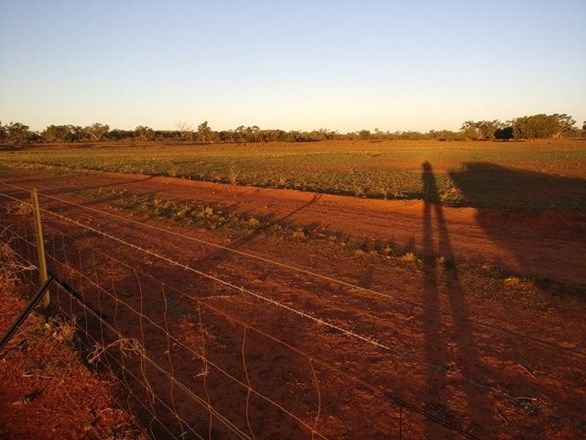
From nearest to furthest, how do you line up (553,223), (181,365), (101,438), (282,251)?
(101,438)
(181,365)
(282,251)
(553,223)

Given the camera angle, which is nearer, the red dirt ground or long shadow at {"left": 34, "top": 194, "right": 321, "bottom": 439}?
the red dirt ground

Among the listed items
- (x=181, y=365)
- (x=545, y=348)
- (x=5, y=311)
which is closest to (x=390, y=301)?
(x=545, y=348)

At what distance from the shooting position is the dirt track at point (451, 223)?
32.3 ft

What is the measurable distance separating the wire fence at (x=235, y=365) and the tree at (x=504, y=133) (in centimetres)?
9996

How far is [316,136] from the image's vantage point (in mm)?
105312

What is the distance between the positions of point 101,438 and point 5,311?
11.1 ft

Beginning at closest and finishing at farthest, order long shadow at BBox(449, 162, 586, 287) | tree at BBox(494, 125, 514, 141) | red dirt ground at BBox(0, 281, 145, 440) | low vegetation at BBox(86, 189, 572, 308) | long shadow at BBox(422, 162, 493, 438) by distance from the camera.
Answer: red dirt ground at BBox(0, 281, 145, 440) < long shadow at BBox(422, 162, 493, 438) < low vegetation at BBox(86, 189, 572, 308) < long shadow at BBox(449, 162, 586, 287) < tree at BBox(494, 125, 514, 141)

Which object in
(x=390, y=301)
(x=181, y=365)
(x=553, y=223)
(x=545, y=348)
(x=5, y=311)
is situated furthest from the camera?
(x=553, y=223)

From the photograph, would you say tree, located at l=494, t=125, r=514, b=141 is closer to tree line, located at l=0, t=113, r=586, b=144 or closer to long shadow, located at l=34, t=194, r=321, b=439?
tree line, located at l=0, t=113, r=586, b=144

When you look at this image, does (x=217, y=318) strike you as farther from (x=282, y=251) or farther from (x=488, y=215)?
(x=488, y=215)

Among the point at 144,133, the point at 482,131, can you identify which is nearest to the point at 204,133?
the point at 144,133

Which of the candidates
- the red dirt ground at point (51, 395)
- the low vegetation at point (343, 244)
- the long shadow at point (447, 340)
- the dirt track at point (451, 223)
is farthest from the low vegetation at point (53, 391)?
the dirt track at point (451, 223)

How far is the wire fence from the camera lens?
164 inches

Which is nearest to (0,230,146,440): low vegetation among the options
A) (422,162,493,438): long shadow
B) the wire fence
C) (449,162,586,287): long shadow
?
the wire fence
